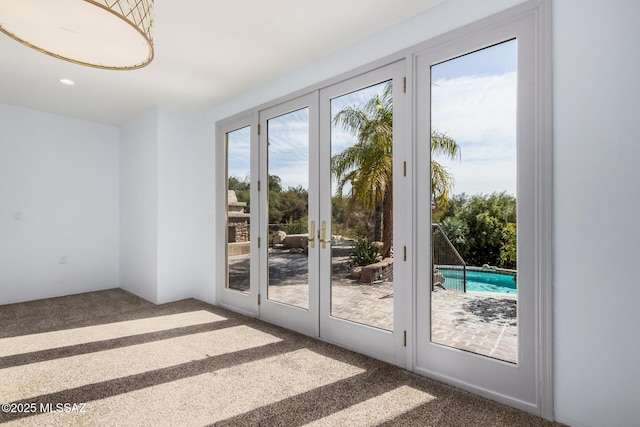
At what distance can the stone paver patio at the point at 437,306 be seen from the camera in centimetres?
221

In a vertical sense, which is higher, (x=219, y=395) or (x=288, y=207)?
(x=288, y=207)

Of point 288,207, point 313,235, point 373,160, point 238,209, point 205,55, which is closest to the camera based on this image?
point 373,160

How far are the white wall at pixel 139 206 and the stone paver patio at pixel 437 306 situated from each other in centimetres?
195

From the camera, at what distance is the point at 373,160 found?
2.90 metres

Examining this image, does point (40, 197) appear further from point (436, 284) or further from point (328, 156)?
point (436, 284)

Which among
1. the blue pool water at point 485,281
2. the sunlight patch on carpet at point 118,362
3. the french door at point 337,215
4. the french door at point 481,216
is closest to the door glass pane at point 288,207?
the french door at point 337,215

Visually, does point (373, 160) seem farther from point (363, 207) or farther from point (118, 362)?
point (118, 362)

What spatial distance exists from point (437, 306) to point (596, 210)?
3.67 feet

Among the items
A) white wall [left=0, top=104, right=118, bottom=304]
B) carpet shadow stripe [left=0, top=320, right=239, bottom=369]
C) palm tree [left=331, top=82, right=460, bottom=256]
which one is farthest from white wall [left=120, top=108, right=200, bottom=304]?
palm tree [left=331, top=82, right=460, bottom=256]

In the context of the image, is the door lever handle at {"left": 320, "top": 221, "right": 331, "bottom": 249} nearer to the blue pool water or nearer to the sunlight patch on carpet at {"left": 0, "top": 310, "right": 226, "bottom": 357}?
the blue pool water

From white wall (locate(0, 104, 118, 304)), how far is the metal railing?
16.4ft

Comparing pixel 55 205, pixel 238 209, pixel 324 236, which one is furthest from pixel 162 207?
pixel 324 236

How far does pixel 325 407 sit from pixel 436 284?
1.11 m

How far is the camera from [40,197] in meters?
4.77
